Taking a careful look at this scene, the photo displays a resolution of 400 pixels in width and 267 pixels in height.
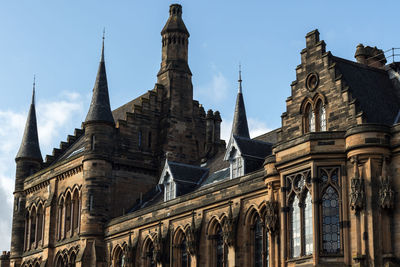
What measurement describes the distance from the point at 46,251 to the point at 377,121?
3659 cm

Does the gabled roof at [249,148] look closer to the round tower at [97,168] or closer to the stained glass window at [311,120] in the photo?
the stained glass window at [311,120]

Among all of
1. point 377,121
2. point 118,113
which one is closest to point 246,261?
point 377,121

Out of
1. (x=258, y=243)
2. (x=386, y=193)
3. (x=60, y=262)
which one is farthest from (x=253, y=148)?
(x=60, y=262)

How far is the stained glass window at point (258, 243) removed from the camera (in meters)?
48.8

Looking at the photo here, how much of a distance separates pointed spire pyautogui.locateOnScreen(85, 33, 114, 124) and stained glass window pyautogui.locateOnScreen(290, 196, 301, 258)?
27.1 meters

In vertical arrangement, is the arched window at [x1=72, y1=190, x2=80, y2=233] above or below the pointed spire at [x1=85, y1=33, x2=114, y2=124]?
below

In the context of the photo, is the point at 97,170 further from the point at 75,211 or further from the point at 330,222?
the point at 330,222

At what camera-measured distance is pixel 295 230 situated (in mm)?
41594

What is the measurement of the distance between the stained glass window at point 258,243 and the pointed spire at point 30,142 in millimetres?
34430

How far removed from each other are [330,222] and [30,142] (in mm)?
44977

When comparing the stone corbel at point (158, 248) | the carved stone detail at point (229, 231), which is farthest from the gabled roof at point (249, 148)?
the stone corbel at point (158, 248)

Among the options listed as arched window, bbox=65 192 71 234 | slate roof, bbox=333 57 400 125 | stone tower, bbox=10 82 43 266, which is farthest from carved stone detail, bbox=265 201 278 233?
stone tower, bbox=10 82 43 266

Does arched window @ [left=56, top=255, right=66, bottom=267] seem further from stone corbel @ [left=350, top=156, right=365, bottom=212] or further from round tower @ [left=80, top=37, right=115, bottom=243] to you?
stone corbel @ [left=350, top=156, right=365, bottom=212]

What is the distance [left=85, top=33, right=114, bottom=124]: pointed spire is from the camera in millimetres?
65812
